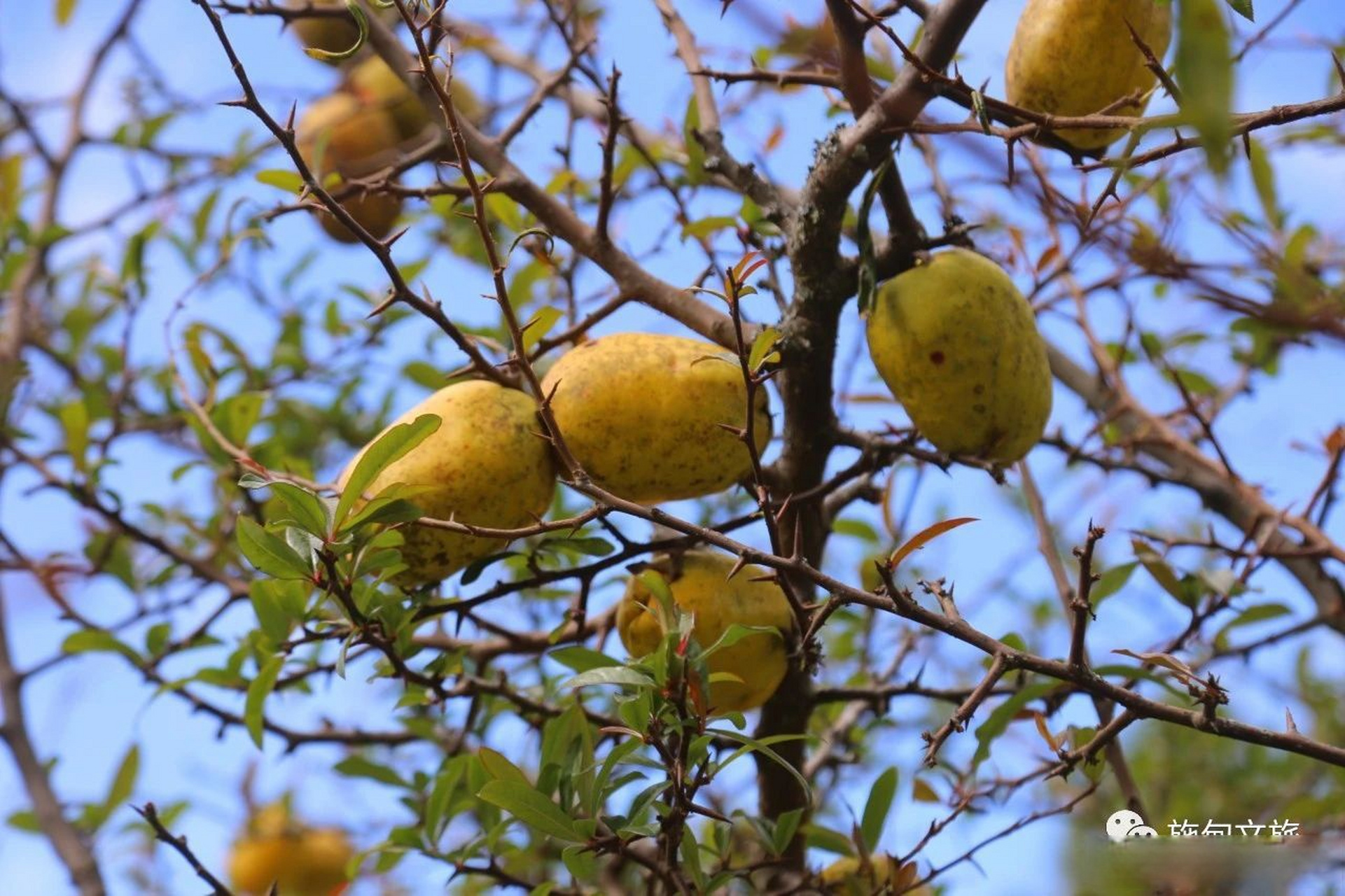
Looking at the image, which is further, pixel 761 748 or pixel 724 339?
pixel 724 339

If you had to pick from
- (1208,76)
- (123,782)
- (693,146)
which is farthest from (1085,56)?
(123,782)

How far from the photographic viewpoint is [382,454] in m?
1.11

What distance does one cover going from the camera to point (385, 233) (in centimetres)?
290

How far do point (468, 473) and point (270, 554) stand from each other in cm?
19

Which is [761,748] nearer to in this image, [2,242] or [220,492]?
[220,492]

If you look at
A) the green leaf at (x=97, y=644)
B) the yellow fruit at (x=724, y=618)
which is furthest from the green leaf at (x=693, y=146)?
the green leaf at (x=97, y=644)

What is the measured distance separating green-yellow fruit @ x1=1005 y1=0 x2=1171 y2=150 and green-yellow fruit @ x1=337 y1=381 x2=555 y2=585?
0.59 metres

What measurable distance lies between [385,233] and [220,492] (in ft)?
2.85

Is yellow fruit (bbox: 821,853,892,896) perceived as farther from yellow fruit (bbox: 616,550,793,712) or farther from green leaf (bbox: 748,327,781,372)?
green leaf (bbox: 748,327,781,372)

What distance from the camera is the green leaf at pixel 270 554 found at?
1.12 meters

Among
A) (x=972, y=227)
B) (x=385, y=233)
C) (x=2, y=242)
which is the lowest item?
(x=972, y=227)

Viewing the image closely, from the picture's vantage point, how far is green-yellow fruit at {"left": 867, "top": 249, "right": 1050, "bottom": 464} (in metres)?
1.19

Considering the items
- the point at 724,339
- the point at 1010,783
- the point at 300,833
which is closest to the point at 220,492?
the point at 300,833

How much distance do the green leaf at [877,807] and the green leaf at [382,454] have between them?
65 cm
